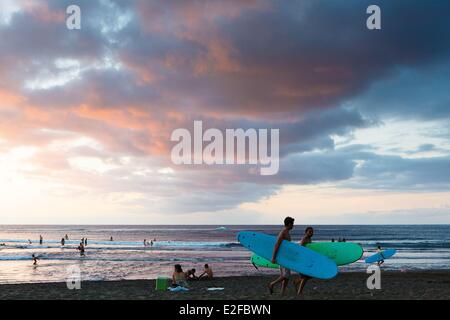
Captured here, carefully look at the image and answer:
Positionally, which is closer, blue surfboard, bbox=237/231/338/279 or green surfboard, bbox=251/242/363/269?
blue surfboard, bbox=237/231/338/279

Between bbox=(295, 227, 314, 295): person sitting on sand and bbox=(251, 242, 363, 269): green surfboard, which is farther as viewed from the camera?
bbox=(251, 242, 363, 269): green surfboard

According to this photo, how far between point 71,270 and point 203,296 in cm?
2287

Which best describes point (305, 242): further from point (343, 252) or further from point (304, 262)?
point (343, 252)

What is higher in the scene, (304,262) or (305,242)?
(305,242)

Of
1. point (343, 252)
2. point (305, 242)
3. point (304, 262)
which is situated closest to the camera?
point (304, 262)

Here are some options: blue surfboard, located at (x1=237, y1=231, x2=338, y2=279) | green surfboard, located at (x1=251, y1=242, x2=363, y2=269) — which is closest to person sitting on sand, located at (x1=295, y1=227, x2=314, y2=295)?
blue surfboard, located at (x1=237, y1=231, x2=338, y2=279)

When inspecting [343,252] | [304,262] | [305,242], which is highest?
[305,242]

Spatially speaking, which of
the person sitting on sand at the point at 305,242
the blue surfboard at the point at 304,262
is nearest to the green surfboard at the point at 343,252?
the blue surfboard at the point at 304,262

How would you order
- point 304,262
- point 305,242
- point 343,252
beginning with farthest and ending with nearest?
point 343,252 → point 305,242 → point 304,262

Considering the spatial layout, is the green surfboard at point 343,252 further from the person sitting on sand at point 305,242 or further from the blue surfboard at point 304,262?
the person sitting on sand at point 305,242

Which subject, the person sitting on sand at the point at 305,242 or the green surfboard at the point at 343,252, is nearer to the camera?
the person sitting on sand at the point at 305,242

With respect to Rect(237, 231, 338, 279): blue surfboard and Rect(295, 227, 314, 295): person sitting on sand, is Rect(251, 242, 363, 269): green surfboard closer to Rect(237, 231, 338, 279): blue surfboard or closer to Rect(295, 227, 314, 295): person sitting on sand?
Rect(237, 231, 338, 279): blue surfboard

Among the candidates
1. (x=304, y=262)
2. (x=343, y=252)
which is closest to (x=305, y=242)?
(x=304, y=262)
